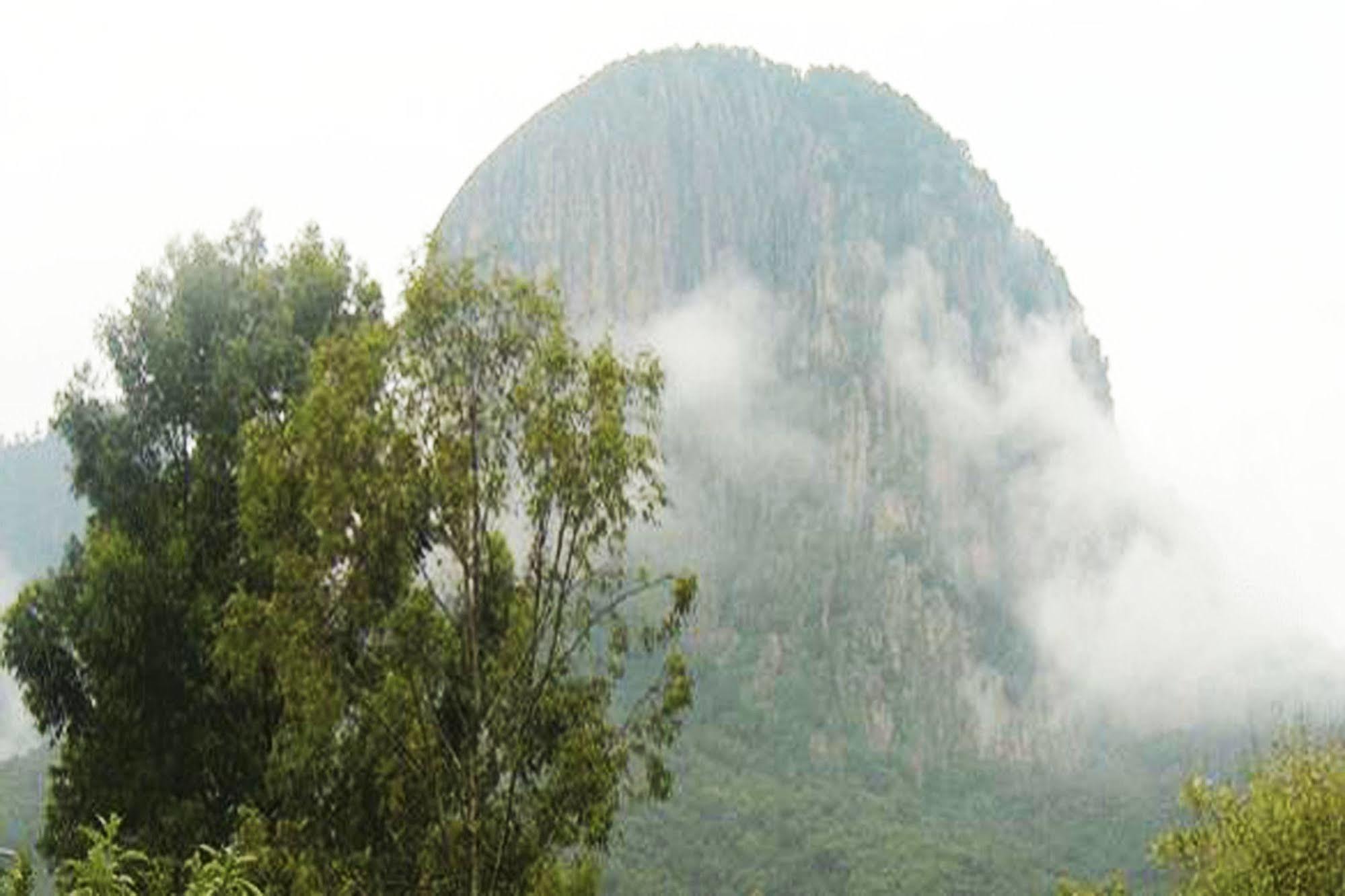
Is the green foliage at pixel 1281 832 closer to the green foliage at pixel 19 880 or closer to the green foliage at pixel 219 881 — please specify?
the green foliage at pixel 219 881

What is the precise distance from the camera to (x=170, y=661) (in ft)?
79.7

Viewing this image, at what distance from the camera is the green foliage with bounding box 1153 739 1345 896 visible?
90.8ft

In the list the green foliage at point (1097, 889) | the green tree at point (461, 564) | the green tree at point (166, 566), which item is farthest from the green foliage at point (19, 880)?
the green foliage at point (1097, 889)

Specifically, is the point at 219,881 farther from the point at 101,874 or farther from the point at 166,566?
the point at 166,566

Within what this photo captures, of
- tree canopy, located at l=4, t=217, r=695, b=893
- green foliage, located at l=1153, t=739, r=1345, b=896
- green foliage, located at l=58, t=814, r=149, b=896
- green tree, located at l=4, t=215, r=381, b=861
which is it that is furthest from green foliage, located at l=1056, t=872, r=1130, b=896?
green foliage, located at l=58, t=814, r=149, b=896

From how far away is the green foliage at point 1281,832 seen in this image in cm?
2769

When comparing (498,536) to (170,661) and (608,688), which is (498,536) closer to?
(608,688)

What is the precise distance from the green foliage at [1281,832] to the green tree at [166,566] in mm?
19100

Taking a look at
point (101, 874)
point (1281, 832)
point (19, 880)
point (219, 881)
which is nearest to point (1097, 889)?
point (1281, 832)

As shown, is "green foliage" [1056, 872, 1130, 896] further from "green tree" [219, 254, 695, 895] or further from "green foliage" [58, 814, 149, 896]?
"green foliage" [58, 814, 149, 896]

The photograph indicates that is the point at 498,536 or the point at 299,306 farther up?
the point at 299,306

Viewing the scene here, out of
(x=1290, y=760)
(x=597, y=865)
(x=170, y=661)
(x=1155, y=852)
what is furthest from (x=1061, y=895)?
(x=170, y=661)

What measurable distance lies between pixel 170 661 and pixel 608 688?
25.1 ft

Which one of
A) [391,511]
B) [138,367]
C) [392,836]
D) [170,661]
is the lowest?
[392,836]
